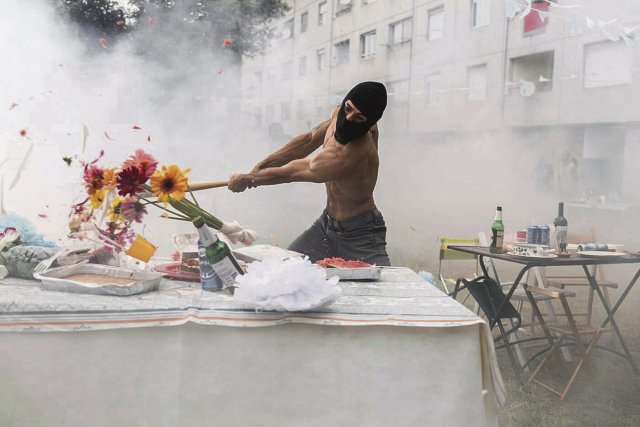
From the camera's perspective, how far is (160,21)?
17.7 feet

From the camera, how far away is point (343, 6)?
566 cm

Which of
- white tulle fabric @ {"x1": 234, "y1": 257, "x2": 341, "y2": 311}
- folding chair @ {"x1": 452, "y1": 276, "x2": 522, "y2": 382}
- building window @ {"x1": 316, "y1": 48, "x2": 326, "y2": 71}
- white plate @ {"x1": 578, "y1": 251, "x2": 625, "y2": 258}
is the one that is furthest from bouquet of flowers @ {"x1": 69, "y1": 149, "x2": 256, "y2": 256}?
building window @ {"x1": 316, "y1": 48, "x2": 326, "y2": 71}

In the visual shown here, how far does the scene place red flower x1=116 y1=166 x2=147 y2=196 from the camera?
1.86m

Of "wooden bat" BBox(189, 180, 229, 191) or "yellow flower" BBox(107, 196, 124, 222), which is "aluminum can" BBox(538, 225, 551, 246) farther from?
"yellow flower" BBox(107, 196, 124, 222)

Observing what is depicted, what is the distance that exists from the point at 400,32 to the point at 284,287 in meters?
4.57

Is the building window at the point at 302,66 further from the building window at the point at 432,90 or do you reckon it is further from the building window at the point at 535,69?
the building window at the point at 535,69

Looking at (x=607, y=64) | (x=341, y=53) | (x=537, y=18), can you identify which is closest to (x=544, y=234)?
(x=607, y=64)

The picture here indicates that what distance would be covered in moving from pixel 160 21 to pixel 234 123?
1.12 m

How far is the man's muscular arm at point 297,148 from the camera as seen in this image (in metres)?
3.61

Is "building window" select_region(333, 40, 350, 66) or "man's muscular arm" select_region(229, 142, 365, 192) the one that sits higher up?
"building window" select_region(333, 40, 350, 66)

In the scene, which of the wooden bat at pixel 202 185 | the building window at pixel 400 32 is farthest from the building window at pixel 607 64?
the wooden bat at pixel 202 185

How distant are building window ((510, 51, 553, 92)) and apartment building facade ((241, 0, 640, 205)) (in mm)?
11

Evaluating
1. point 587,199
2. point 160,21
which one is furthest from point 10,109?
point 587,199

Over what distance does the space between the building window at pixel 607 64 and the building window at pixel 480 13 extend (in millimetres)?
949
